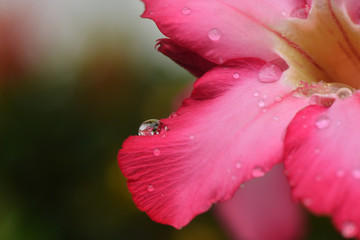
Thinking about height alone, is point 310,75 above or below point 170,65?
above

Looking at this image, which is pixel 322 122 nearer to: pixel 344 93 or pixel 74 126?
pixel 344 93

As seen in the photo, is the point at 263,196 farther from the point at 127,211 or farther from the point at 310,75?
the point at 127,211

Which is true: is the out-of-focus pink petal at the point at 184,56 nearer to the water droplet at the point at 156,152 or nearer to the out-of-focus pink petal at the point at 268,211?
the water droplet at the point at 156,152

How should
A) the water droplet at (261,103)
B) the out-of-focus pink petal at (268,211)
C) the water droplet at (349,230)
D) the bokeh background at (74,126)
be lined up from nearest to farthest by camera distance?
the water droplet at (349,230), the water droplet at (261,103), the out-of-focus pink petal at (268,211), the bokeh background at (74,126)

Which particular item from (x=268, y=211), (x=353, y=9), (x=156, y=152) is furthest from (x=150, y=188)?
(x=268, y=211)

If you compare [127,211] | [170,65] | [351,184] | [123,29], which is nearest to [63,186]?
[127,211]

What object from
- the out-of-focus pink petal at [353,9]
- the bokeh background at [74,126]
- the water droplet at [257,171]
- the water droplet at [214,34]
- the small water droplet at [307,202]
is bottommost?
the bokeh background at [74,126]

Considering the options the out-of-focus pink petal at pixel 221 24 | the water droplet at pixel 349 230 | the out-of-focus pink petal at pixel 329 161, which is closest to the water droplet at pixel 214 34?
the out-of-focus pink petal at pixel 221 24

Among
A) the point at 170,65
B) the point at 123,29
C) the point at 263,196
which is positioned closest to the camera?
the point at 263,196
